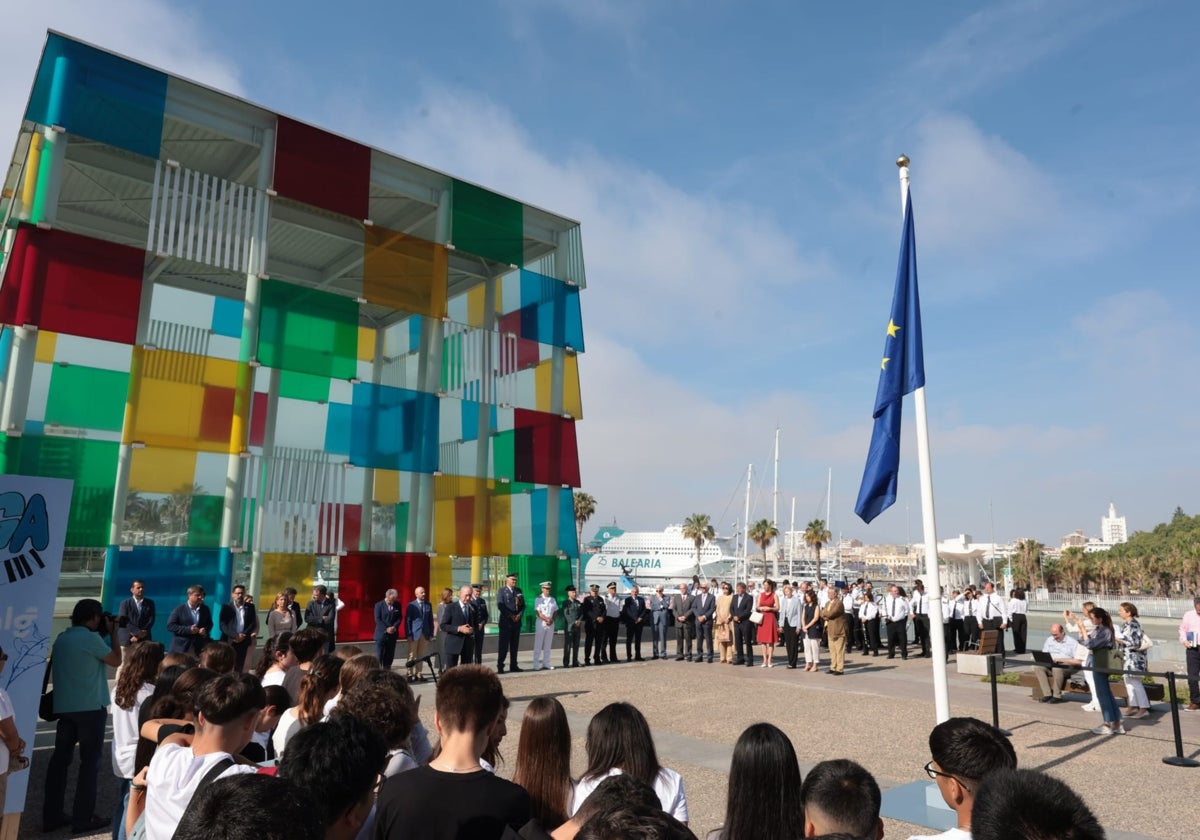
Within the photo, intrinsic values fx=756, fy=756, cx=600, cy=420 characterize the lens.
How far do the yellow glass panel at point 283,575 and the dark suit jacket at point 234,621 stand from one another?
2428 millimetres

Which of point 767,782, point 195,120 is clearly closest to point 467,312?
point 195,120

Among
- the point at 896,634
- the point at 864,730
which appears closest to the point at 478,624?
the point at 864,730

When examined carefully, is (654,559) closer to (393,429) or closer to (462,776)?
(393,429)

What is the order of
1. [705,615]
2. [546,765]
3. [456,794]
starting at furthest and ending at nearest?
[705,615]
[546,765]
[456,794]

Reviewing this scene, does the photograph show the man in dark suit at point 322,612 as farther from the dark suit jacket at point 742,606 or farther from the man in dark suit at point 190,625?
the dark suit jacket at point 742,606

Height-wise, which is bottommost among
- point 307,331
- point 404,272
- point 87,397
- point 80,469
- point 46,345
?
point 80,469

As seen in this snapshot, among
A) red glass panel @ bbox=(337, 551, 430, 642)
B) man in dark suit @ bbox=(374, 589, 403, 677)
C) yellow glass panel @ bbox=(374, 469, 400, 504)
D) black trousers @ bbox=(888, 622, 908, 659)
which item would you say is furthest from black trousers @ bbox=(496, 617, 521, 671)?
black trousers @ bbox=(888, 622, 908, 659)

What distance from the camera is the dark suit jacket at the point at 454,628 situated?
569 inches

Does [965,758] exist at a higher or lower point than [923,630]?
higher

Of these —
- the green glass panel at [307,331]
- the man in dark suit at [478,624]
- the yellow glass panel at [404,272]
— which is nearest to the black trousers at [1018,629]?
the man in dark suit at [478,624]

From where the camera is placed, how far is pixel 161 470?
1492cm

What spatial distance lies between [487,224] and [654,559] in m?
70.7

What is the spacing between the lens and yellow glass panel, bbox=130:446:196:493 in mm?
14641

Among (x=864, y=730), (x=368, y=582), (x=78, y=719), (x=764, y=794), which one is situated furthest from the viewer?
(x=368, y=582)
